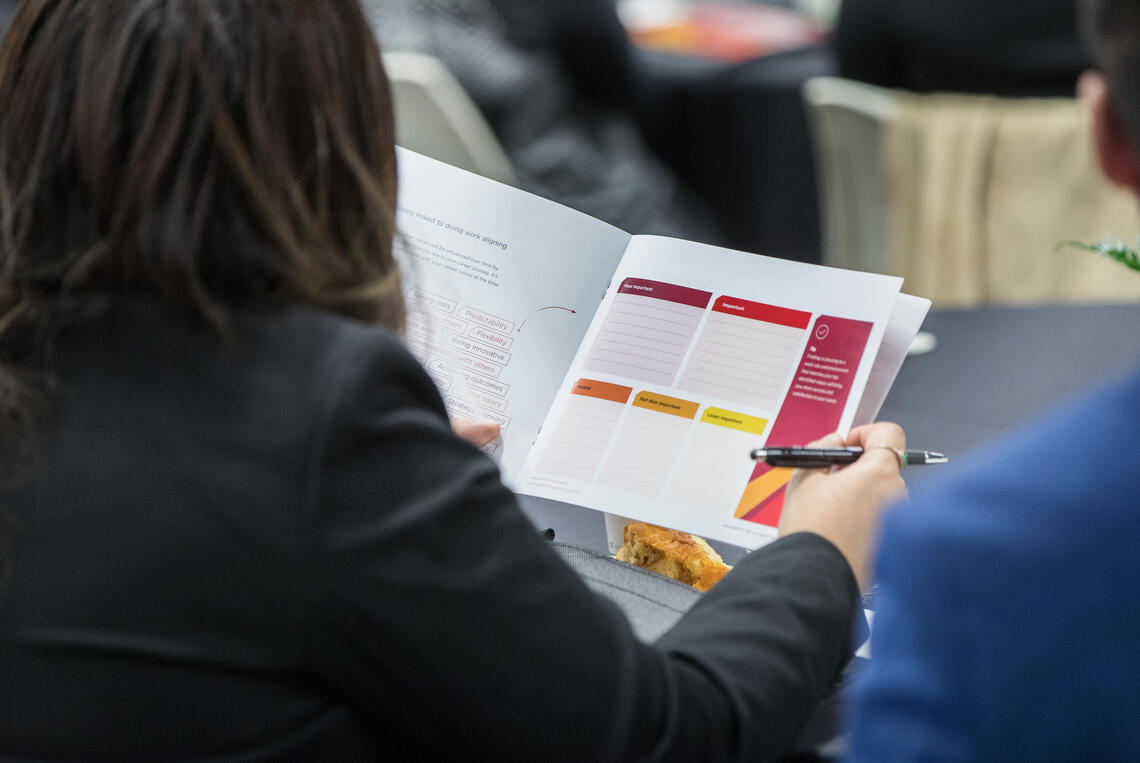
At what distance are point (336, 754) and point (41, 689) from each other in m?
0.14

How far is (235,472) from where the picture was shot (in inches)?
22.1

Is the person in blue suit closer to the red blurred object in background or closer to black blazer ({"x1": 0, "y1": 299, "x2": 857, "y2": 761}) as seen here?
black blazer ({"x1": 0, "y1": 299, "x2": 857, "y2": 761})

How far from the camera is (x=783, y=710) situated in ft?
2.21

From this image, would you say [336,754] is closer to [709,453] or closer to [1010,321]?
[709,453]

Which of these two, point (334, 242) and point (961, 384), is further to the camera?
point (961, 384)

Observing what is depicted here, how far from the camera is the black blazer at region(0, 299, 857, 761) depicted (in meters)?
0.56

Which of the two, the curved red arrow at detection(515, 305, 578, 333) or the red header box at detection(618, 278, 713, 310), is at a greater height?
the red header box at detection(618, 278, 713, 310)

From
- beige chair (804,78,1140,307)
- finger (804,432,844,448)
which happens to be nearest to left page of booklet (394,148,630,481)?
finger (804,432,844,448)

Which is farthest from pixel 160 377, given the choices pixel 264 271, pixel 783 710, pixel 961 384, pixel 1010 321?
pixel 1010 321

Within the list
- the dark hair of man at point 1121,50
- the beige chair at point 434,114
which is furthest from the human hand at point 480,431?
the beige chair at point 434,114

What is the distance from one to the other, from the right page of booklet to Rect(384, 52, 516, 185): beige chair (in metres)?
1.23

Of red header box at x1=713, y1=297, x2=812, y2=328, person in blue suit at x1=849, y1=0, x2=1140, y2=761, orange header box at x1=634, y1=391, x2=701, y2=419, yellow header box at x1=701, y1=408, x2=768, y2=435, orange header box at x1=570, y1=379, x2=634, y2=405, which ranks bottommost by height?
orange header box at x1=570, y1=379, x2=634, y2=405

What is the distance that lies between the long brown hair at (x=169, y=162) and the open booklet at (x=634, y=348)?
21cm

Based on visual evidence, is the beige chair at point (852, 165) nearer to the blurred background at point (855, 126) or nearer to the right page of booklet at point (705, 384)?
the blurred background at point (855, 126)
